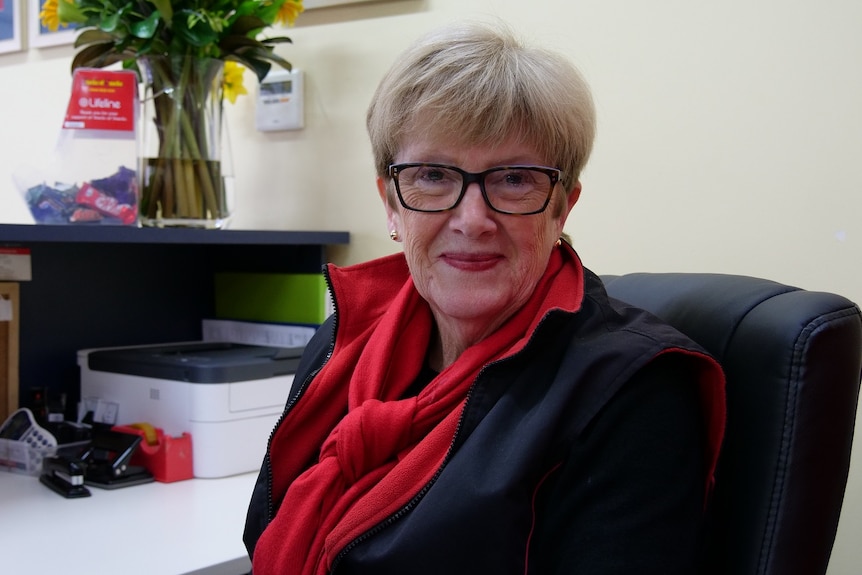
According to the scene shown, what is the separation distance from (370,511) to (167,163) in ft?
3.55

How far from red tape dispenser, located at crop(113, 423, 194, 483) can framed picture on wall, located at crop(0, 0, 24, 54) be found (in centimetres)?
146

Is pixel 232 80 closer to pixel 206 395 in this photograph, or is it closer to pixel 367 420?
pixel 206 395

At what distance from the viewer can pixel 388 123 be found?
1.09 meters

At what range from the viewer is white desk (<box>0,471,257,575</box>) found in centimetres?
120

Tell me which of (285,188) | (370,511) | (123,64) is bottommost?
(370,511)

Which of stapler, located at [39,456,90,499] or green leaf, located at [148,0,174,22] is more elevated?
green leaf, located at [148,0,174,22]

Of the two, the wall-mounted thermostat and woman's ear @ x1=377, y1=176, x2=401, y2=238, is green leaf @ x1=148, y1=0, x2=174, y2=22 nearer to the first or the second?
the wall-mounted thermostat

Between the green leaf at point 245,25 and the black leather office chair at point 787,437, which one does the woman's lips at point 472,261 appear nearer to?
the black leather office chair at point 787,437

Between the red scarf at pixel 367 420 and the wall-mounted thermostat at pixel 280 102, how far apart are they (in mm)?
864

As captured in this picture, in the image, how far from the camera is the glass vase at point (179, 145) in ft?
5.93

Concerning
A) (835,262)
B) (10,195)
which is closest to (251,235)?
(835,262)

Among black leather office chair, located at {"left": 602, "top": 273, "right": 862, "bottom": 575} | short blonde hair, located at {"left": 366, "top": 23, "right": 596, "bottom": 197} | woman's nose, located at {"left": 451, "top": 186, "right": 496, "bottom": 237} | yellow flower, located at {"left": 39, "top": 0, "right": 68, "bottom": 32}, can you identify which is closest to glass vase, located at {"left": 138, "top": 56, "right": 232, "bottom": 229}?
yellow flower, located at {"left": 39, "top": 0, "right": 68, "bottom": 32}

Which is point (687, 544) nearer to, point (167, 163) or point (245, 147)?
point (167, 163)

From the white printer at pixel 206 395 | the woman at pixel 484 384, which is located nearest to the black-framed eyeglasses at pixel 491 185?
the woman at pixel 484 384
